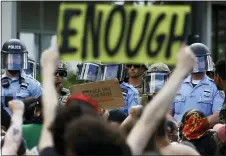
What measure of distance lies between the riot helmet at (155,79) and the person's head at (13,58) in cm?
121

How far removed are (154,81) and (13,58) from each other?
54.8 inches

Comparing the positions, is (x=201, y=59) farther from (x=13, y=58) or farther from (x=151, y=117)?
(x=151, y=117)

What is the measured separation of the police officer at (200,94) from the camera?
368 inches

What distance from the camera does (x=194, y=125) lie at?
7469 mm

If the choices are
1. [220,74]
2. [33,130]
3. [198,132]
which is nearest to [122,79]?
[220,74]

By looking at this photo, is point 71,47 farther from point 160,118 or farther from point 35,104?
point 35,104

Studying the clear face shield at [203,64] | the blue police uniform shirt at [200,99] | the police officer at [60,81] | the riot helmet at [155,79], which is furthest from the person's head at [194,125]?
the police officer at [60,81]

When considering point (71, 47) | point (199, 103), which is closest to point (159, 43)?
point (71, 47)

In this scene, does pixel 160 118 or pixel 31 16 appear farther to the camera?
pixel 31 16

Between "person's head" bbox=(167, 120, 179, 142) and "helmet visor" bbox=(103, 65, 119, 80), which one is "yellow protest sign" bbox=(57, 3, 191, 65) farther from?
"helmet visor" bbox=(103, 65, 119, 80)

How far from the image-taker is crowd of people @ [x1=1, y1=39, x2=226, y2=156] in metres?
4.59

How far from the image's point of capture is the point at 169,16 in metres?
5.39

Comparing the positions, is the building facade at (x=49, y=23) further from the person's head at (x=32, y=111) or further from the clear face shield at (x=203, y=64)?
the person's head at (x=32, y=111)

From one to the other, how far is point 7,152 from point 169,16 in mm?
1219
